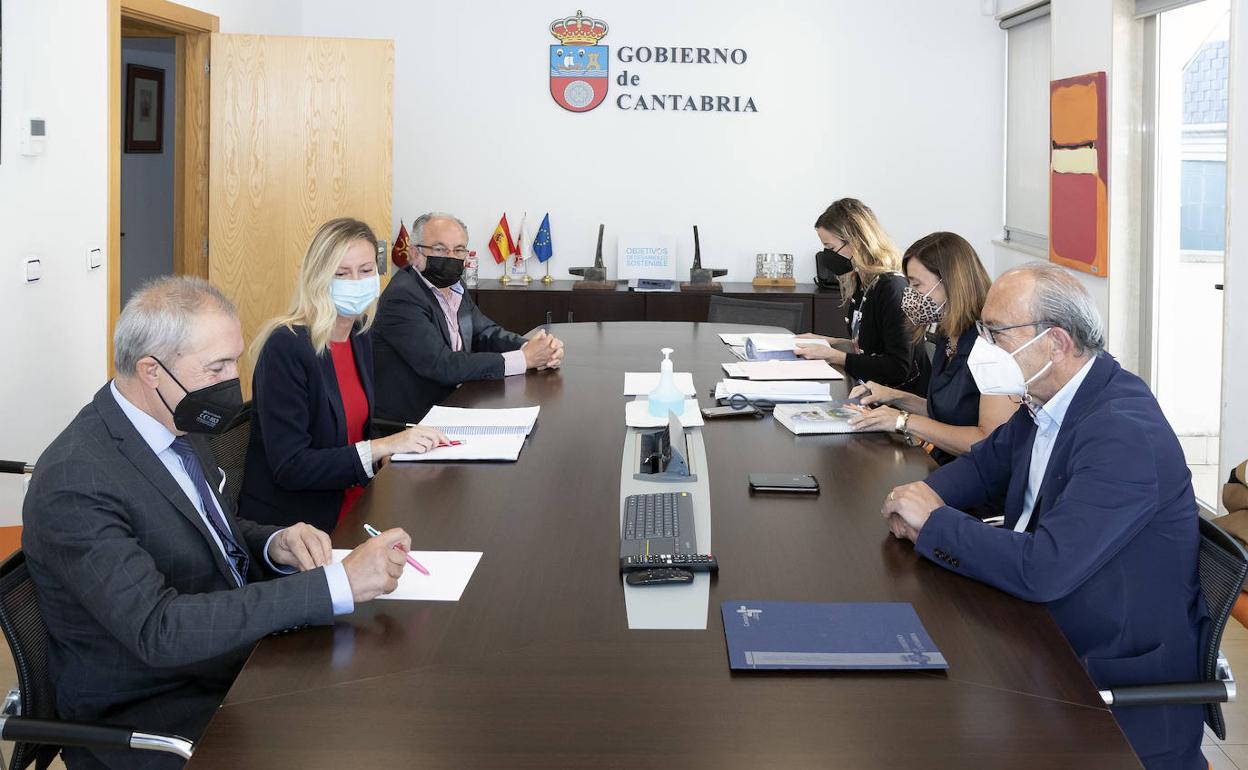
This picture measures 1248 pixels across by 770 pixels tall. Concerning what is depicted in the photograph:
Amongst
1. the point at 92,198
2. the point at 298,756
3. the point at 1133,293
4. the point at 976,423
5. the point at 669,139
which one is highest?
the point at 669,139

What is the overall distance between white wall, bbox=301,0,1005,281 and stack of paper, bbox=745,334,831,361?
296 centimetres

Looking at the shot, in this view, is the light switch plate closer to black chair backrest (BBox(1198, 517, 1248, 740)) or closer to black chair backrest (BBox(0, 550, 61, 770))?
black chair backrest (BBox(0, 550, 61, 770))

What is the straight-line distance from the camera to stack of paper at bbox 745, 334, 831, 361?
15.6 feet

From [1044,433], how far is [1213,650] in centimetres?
53

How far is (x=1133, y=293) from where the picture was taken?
5.93 metres

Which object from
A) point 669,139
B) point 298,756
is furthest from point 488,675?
point 669,139

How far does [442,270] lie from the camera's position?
14.8 feet

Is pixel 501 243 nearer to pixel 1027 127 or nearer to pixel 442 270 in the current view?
pixel 442 270

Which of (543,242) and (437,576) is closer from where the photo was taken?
(437,576)

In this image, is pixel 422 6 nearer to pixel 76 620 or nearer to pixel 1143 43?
pixel 1143 43

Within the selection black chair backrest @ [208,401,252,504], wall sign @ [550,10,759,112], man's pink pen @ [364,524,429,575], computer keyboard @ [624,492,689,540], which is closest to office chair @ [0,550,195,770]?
man's pink pen @ [364,524,429,575]

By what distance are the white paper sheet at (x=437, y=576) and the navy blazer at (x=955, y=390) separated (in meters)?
1.56

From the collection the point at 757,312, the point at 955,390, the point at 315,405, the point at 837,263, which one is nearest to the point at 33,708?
the point at 315,405

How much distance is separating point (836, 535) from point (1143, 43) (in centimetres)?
439
